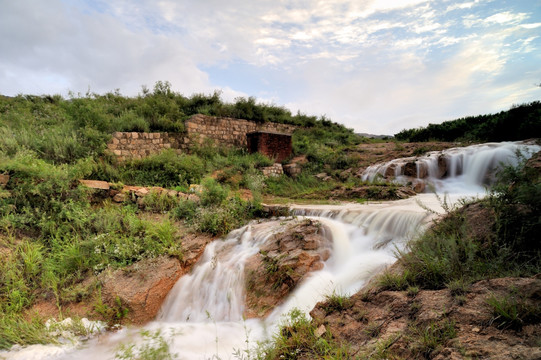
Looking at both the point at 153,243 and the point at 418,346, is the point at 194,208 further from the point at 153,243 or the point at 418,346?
the point at 418,346

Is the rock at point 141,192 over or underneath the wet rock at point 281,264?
over

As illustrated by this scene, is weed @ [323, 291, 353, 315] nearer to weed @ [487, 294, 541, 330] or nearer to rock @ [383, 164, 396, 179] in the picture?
weed @ [487, 294, 541, 330]

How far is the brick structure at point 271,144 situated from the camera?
13.1 meters

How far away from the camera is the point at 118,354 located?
2955 millimetres

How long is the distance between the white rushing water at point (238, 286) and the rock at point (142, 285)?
6.2 inches

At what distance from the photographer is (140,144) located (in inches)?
403

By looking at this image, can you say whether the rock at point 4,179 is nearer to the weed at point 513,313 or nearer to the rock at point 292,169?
the weed at point 513,313

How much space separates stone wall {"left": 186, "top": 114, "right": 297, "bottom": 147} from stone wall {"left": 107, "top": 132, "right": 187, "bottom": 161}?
1013 millimetres

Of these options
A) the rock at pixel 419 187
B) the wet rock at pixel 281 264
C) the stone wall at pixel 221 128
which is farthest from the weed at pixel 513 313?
the stone wall at pixel 221 128

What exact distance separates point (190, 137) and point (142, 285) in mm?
9100

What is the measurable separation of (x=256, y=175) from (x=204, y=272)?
6.68 m

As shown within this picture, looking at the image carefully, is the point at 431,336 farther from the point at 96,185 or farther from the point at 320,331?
the point at 96,185

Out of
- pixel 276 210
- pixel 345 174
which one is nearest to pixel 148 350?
→ pixel 276 210

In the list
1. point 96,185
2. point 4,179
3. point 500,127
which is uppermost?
point 500,127
